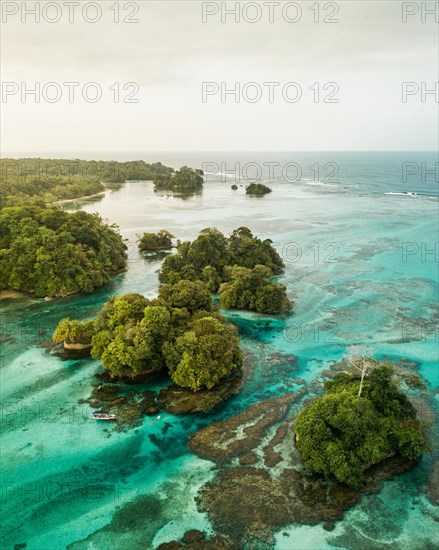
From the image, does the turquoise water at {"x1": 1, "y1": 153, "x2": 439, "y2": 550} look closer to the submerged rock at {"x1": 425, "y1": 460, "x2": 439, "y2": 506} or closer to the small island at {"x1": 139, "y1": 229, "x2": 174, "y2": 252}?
the submerged rock at {"x1": 425, "y1": 460, "x2": 439, "y2": 506}

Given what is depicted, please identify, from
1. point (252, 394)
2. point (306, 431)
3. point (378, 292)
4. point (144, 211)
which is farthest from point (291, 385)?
point (144, 211)

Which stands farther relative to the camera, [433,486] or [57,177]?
[57,177]

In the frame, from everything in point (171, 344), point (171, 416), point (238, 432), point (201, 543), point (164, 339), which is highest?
point (164, 339)

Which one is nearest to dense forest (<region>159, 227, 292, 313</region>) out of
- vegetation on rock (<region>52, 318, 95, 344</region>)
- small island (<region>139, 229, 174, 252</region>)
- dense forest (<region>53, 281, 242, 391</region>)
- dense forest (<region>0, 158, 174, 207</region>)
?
dense forest (<region>53, 281, 242, 391</region>)

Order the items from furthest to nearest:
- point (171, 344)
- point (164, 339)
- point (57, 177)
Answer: point (57, 177), point (164, 339), point (171, 344)

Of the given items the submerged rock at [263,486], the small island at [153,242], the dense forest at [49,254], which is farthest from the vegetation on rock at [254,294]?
the small island at [153,242]

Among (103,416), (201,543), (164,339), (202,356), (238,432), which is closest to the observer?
(201,543)

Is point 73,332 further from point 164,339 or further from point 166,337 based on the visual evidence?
point 166,337

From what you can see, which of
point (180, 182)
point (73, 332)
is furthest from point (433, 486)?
point (180, 182)
